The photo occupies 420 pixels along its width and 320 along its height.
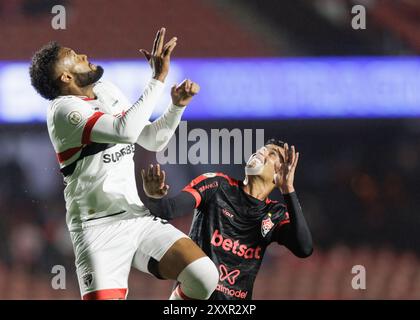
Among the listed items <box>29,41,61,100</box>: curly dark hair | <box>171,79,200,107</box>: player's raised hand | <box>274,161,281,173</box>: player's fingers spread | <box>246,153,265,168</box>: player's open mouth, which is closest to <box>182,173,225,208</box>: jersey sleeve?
<box>246,153,265,168</box>: player's open mouth

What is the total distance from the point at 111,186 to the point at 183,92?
0.55m

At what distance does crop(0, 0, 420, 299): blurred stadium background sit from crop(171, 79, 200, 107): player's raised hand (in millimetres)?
2718

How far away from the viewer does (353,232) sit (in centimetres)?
734

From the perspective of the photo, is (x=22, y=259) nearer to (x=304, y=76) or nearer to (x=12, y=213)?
(x=12, y=213)

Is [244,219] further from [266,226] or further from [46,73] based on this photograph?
[46,73]

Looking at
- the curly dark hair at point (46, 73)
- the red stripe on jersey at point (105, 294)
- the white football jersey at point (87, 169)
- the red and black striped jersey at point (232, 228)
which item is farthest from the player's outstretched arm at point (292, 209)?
the curly dark hair at point (46, 73)

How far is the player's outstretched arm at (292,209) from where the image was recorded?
4.34 m

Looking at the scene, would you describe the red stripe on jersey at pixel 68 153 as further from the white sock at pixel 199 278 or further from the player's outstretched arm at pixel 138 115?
the white sock at pixel 199 278

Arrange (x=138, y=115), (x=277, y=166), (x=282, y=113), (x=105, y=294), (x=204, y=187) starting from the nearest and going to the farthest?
(x=138, y=115), (x=105, y=294), (x=204, y=187), (x=277, y=166), (x=282, y=113)

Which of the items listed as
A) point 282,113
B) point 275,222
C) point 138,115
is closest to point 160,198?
point 138,115

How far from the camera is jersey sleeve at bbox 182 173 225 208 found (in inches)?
175

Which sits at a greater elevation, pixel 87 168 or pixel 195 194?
pixel 87 168

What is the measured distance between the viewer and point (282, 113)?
23.3 feet
